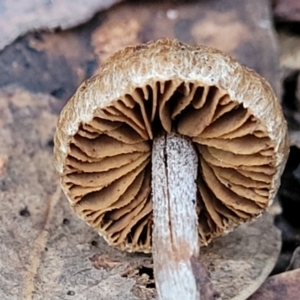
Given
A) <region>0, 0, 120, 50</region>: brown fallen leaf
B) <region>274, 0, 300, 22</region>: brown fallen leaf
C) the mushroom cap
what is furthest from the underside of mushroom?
<region>274, 0, 300, 22</region>: brown fallen leaf

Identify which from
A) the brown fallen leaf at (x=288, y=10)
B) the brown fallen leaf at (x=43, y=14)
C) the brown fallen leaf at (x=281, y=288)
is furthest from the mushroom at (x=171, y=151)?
the brown fallen leaf at (x=288, y=10)

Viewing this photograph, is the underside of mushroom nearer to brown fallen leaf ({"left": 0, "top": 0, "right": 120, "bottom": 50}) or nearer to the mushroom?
the mushroom

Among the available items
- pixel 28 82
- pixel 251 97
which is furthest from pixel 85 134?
pixel 28 82

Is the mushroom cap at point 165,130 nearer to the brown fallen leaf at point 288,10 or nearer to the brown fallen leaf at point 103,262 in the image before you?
the brown fallen leaf at point 103,262

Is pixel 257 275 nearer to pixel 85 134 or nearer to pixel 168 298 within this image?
pixel 168 298

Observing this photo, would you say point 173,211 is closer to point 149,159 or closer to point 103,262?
point 149,159
